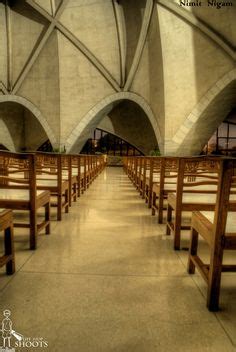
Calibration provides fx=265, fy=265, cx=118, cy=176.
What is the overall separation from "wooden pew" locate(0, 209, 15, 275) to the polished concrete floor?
3.3 inches

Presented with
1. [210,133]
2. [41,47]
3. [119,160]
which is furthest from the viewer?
[119,160]

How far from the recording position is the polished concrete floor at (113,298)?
1311mm

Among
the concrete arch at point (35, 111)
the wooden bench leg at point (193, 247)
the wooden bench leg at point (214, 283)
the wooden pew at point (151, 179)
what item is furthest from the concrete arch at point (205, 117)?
the wooden bench leg at point (214, 283)

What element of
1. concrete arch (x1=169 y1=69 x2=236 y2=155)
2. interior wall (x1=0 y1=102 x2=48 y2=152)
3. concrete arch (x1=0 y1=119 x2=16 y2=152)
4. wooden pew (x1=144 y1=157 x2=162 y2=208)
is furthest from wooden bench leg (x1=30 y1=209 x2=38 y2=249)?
concrete arch (x1=0 y1=119 x2=16 y2=152)

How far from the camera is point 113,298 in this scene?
5.49 feet

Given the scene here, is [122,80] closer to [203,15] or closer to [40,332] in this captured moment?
[203,15]

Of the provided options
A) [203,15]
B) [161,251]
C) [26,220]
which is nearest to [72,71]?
[203,15]

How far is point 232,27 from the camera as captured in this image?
35.9 feet

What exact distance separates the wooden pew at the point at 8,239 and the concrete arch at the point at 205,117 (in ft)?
38.7

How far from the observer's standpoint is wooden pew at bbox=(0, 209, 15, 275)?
180cm

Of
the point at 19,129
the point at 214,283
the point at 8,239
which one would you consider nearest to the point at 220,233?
the point at 214,283

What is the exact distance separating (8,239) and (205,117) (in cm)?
1267

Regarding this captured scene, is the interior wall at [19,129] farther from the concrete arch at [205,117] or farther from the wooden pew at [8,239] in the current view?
the wooden pew at [8,239]

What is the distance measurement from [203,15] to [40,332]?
43.5ft
